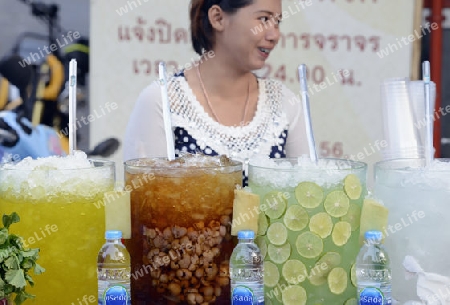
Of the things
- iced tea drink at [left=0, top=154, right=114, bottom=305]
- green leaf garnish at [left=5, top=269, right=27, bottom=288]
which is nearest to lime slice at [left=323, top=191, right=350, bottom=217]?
iced tea drink at [left=0, top=154, right=114, bottom=305]

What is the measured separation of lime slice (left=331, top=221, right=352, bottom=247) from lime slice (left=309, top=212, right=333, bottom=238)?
13 mm

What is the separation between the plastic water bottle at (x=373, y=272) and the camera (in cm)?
116

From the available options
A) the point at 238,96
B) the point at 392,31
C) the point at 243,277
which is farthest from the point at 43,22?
the point at 243,277

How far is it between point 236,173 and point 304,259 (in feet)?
0.71

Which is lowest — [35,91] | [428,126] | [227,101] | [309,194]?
[309,194]

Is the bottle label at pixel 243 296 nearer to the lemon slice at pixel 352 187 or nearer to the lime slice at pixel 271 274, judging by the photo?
the lime slice at pixel 271 274

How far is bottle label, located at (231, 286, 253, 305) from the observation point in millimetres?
1158

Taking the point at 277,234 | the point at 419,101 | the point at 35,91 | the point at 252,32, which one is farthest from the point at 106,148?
the point at 277,234

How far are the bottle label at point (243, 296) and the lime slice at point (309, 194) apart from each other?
196mm

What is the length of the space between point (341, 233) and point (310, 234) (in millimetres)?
61

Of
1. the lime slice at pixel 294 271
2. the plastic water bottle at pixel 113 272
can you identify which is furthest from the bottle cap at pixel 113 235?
the lime slice at pixel 294 271

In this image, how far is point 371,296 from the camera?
3.81ft

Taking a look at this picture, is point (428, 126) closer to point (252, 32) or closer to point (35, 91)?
point (252, 32)

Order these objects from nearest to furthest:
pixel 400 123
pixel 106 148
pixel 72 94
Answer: pixel 72 94
pixel 400 123
pixel 106 148
